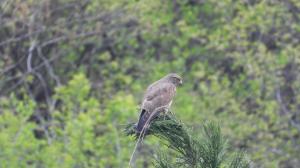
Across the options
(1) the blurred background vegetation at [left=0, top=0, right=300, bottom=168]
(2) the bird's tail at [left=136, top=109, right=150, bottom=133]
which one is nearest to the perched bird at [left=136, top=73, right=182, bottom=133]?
(2) the bird's tail at [left=136, top=109, right=150, bottom=133]

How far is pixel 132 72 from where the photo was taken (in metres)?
23.3

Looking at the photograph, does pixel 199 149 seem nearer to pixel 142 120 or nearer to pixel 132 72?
pixel 142 120

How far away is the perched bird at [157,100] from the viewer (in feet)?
21.8

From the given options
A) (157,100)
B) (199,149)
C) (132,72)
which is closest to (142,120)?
(199,149)

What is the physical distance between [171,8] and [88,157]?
6909 mm

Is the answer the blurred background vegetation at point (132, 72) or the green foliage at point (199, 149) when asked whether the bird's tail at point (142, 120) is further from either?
the blurred background vegetation at point (132, 72)

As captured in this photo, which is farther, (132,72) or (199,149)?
(132,72)

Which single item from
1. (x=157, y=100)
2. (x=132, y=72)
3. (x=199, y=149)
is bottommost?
(x=199, y=149)

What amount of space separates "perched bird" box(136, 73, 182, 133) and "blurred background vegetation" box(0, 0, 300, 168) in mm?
8775

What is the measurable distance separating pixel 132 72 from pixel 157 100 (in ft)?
50.9

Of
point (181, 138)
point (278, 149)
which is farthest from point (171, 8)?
point (181, 138)

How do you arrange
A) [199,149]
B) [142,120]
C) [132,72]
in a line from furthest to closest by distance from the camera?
[132,72], [142,120], [199,149]

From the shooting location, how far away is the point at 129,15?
21500mm

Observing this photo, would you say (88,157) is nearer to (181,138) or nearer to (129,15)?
(129,15)
